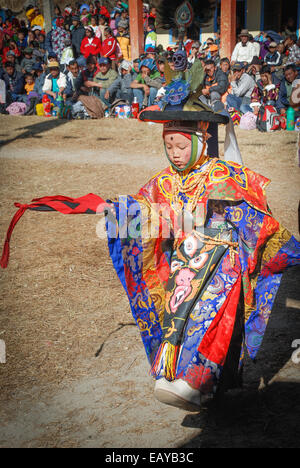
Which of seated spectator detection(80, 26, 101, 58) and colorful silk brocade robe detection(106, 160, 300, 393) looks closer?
colorful silk brocade robe detection(106, 160, 300, 393)

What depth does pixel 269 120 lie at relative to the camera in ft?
37.5

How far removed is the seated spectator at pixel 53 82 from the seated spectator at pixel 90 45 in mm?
1165

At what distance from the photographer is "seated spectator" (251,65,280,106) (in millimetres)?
11688

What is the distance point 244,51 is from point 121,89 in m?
3.48

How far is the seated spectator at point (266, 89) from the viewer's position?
11.7m

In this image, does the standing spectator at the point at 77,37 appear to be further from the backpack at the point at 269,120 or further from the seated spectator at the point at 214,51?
the backpack at the point at 269,120

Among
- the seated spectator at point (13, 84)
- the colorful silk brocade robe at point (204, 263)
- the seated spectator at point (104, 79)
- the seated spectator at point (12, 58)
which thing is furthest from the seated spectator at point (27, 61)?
the colorful silk brocade robe at point (204, 263)

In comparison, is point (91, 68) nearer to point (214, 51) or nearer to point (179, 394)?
point (214, 51)

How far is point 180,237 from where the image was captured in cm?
→ 311

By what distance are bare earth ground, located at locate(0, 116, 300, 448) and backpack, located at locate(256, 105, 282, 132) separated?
3870 millimetres

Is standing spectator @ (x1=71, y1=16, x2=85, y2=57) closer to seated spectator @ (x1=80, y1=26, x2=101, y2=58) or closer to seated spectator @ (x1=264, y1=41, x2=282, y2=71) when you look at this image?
seated spectator @ (x1=80, y1=26, x2=101, y2=58)

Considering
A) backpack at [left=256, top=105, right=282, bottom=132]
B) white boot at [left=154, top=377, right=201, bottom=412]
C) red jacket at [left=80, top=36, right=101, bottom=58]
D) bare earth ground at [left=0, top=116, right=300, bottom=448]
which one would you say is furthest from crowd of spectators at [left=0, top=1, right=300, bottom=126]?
white boot at [left=154, top=377, right=201, bottom=412]

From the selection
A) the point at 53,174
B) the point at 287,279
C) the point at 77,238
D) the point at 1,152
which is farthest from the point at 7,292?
the point at 1,152

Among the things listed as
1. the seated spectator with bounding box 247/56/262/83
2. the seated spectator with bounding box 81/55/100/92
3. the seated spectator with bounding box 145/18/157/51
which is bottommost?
the seated spectator with bounding box 247/56/262/83
